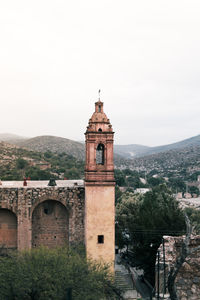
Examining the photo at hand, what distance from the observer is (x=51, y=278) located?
12.5 meters

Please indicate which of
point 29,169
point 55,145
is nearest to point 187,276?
point 29,169

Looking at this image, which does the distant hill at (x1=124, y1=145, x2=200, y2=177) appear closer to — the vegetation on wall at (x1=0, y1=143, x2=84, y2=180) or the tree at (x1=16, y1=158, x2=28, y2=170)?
the vegetation on wall at (x1=0, y1=143, x2=84, y2=180)

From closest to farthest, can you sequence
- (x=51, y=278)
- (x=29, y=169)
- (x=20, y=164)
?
(x=51, y=278) < (x=29, y=169) < (x=20, y=164)

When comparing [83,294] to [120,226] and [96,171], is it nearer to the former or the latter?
[96,171]

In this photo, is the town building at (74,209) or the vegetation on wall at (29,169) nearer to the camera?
the town building at (74,209)

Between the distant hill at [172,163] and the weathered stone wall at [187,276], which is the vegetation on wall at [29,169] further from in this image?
the distant hill at [172,163]

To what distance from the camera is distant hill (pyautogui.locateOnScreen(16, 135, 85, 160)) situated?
91.4m

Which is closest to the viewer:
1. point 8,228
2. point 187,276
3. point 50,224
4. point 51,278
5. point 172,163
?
point 51,278

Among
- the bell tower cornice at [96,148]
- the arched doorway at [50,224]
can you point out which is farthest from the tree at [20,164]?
the bell tower cornice at [96,148]

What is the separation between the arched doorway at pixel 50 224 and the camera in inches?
706

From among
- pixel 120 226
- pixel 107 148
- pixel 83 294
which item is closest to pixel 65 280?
pixel 83 294

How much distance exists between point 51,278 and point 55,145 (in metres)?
83.3

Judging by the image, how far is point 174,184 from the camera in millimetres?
73500

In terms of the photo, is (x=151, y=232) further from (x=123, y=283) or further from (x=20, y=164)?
(x=20, y=164)
